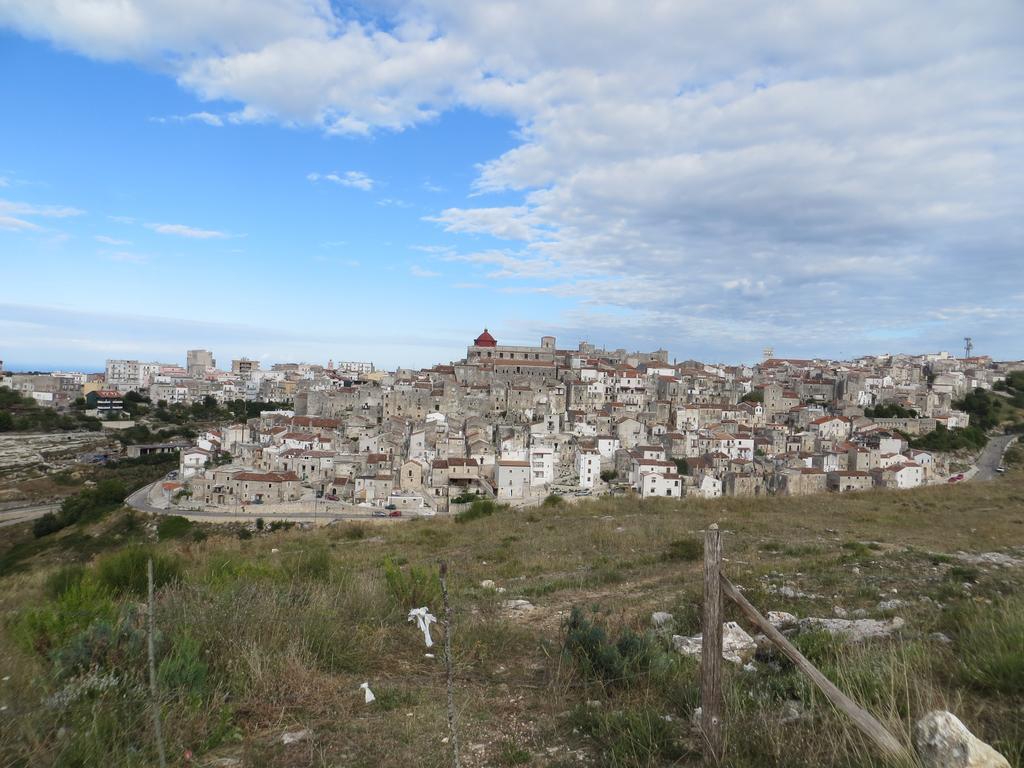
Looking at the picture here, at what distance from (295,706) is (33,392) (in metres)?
106

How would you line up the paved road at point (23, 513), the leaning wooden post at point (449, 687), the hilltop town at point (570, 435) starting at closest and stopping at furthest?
1. the leaning wooden post at point (449, 687)
2. the paved road at point (23, 513)
3. the hilltop town at point (570, 435)

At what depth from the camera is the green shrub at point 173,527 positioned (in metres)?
28.0

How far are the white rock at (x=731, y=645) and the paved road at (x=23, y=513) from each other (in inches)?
1766

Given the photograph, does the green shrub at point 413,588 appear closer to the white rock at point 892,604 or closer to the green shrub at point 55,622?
the green shrub at point 55,622

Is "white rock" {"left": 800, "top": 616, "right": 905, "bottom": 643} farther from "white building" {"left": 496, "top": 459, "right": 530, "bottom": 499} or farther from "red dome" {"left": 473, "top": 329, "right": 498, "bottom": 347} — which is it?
"red dome" {"left": 473, "top": 329, "right": 498, "bottom": 347}

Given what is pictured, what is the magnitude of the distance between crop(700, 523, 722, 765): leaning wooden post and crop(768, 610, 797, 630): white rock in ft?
8.47

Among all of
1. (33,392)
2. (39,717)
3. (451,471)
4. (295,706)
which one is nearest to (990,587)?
(295,706)

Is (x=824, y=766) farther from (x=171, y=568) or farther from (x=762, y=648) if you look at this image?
(x=171, y=568)

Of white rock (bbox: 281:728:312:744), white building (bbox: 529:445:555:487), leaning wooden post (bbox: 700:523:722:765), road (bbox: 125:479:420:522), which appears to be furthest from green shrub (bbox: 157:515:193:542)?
leaning wooden post (bbox: 700:523:722:765)

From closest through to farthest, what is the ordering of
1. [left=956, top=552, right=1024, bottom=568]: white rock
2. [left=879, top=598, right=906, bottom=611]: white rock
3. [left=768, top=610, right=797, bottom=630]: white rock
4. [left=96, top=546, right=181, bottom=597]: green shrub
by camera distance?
[left=768, top=610, right=797, bottom=630]: white rock, [left=879, top=598, right=906, bottom=611]: white rock, [left=96, top=546, right=181, bottom=597]: green shrub, [left=956, top=552, right=1024, bottom=568]: white rock

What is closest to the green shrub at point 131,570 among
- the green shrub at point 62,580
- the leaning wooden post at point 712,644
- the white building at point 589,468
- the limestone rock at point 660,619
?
the green shrub at point 62,580

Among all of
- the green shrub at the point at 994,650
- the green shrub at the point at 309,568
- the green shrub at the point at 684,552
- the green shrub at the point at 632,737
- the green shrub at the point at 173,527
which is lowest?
the green shrub at the point at 173,527

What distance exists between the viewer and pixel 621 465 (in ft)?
140

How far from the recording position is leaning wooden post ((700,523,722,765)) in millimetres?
2803
